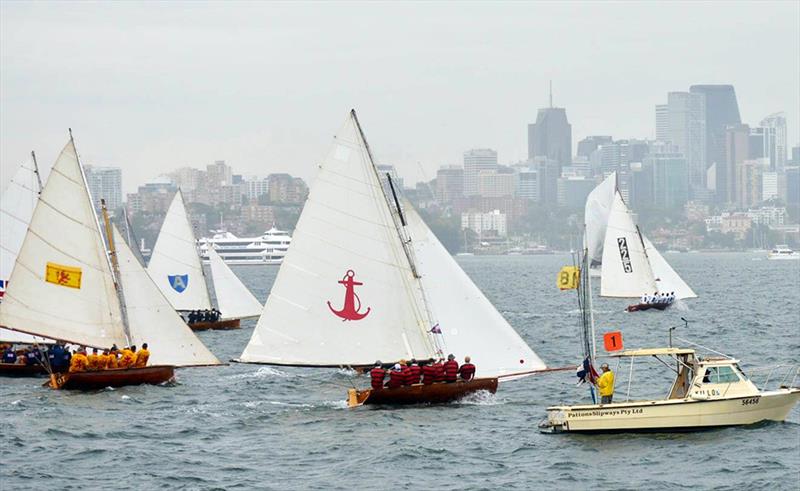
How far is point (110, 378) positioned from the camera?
5200 cm

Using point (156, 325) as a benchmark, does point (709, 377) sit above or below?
below

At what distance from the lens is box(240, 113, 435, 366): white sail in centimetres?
4875

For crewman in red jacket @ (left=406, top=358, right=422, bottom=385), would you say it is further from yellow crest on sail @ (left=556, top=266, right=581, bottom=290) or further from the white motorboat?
yellow crest on sail @ (left=556, top=266, right=581, bottom=290)

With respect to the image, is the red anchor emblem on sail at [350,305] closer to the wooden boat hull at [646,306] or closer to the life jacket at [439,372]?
the life jacket at [439,372]

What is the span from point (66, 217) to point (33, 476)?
1904 cm

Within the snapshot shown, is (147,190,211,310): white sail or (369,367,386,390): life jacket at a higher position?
(147,190,211,310): white sail

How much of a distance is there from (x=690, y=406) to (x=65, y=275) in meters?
24.7

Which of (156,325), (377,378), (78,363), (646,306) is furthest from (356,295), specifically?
(646,306)

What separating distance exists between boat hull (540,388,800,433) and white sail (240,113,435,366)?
9051mm

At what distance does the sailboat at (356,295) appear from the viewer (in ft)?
160

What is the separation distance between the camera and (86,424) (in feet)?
148

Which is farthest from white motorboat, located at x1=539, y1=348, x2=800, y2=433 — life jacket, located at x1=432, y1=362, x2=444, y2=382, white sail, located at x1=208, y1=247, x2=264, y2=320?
white sail, located at x1=208, y1=247, x2=264, y2=320

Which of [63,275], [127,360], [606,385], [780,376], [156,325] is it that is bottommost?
[780,376]

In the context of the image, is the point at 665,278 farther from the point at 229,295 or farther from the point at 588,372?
the point at 588,372
